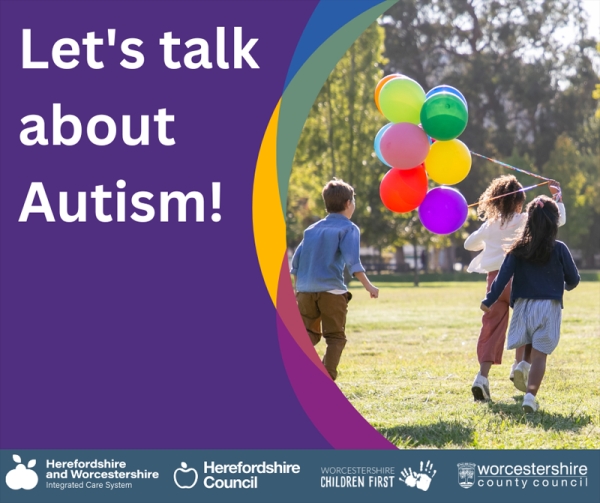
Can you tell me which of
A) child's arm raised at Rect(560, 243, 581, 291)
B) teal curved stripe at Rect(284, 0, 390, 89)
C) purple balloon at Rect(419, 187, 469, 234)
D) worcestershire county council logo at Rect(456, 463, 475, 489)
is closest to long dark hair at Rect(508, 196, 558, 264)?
child's arm raised at Rect(560, 243, 581, 291)

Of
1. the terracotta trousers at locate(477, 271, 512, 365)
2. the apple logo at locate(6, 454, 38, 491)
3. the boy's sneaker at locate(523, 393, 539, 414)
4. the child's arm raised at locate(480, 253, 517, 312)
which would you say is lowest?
the apple logo at locate(6, 454, 38, 491)

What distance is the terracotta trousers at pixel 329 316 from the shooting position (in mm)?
6895

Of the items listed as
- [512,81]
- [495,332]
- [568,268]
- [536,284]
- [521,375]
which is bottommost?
[521,375]

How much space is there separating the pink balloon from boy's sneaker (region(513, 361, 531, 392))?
1580mm

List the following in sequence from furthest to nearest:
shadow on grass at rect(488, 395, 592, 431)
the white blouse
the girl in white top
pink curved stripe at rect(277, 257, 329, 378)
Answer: the white blouse < the girl in white top < shadow on grass at rect(488, 395, 592, 431) < pink curved stripe at rect(277, 257, 329, 378)

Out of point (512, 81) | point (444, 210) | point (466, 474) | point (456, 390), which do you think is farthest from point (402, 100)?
point (512, 81)

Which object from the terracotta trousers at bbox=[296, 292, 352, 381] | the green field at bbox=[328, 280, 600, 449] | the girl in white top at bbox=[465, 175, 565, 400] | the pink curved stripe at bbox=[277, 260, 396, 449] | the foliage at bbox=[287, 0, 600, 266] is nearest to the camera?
the pink curved stripe at bbox=[277, 260, 396, 449]

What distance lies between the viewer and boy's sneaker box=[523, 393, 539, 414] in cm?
627

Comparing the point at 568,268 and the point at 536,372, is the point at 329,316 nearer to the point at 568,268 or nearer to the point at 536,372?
the point at 536,372

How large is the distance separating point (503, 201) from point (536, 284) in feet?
3.17

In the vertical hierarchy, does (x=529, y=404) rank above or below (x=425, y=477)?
above

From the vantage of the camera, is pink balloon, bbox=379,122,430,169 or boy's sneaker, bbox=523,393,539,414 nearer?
boy's sneaker, bbox=523,393,539,414

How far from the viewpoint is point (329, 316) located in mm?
6906

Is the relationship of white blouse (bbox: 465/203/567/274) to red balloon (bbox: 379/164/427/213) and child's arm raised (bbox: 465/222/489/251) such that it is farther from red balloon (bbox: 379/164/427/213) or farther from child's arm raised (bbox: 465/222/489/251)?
red balloon (bbox: 379/164/427/213)
